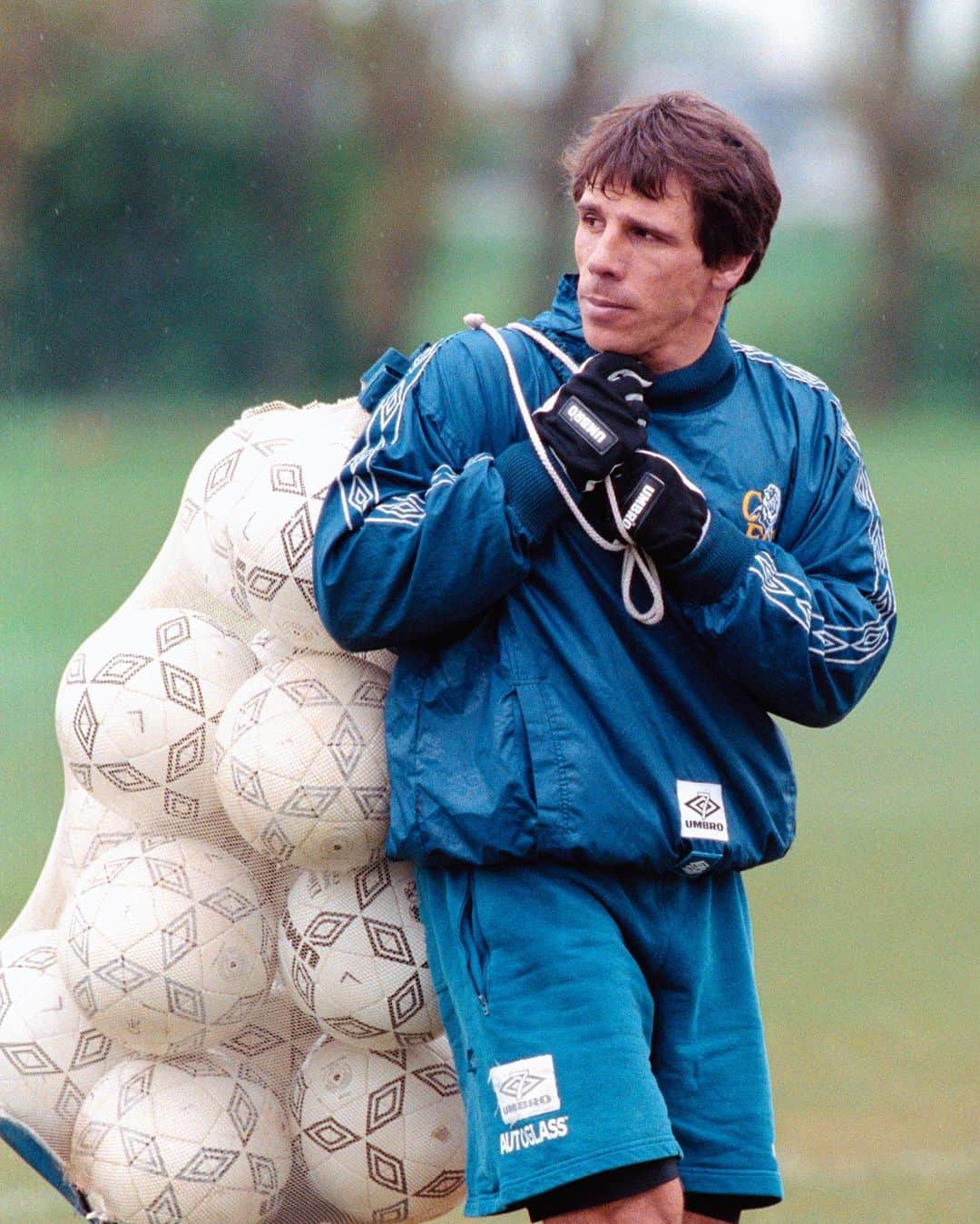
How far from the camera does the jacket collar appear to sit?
3.09m

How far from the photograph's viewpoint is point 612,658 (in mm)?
3008

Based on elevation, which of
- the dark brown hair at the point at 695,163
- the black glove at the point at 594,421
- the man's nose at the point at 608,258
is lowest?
the black glove at the point at 594,421

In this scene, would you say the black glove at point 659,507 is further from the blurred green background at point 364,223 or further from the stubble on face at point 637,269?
the blurred green background at point 364,223

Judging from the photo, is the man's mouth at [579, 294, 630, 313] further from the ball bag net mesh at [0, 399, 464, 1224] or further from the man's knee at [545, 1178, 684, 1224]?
the man's knee at [545, 1178, 684, 1224]

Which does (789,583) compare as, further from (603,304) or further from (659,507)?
(603,304)

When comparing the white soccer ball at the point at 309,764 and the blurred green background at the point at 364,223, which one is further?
the blurred green background at the point at 364,223

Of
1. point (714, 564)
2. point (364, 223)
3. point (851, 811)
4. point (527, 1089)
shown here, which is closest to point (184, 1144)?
point (527, 1089)

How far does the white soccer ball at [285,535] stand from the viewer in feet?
10.3

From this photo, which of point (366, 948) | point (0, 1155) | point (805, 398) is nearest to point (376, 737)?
point (366, 948)

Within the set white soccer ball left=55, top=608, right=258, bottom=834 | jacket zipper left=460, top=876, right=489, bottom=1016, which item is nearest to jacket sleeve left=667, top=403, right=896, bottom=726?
jacket zipper left=460, top=876, right=489, bottom=1016

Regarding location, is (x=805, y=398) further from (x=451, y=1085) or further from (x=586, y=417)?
(x=451, y=1085)

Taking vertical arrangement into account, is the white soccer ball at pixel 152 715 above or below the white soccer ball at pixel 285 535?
below

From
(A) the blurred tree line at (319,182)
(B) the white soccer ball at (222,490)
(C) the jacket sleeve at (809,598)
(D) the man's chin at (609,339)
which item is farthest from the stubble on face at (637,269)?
(A) the blurred tree line at (319,182)

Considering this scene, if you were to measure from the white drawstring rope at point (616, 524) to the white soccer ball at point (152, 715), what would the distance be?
665 mm
